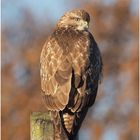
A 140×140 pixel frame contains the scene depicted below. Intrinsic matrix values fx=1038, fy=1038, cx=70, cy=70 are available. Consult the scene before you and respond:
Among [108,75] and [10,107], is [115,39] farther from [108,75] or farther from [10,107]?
[10,107]

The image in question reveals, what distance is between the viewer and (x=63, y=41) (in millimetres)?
9859

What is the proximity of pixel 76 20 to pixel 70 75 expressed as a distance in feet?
4.13

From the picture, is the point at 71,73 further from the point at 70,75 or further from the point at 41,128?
the point at 41,128

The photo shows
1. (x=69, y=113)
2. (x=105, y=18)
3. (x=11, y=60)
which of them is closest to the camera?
(x=69, y=113)

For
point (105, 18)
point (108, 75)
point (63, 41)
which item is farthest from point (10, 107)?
point (63, 41)

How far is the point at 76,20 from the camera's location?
10.5 metres

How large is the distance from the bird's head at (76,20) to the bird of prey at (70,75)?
0.09m

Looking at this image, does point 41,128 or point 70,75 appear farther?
point 70,75

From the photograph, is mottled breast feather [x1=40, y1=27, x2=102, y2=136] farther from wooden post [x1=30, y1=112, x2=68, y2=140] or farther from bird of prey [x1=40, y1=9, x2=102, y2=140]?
wooden post [x1=30, y1=112, x2=68, y2=140]

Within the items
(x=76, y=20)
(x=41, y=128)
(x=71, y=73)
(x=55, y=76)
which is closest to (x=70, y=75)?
(x=71, y=73)

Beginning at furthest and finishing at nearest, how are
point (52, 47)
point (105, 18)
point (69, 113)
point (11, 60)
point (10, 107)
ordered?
point (105, 18)
point (11, 60)
point (10, 107)
point (52, 47)
point (69, 113)

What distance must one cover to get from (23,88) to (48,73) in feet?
36.5

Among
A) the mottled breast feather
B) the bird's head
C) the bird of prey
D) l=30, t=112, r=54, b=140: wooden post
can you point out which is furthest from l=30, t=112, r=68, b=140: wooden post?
the bird's head

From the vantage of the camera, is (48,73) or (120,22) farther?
(120,22)
